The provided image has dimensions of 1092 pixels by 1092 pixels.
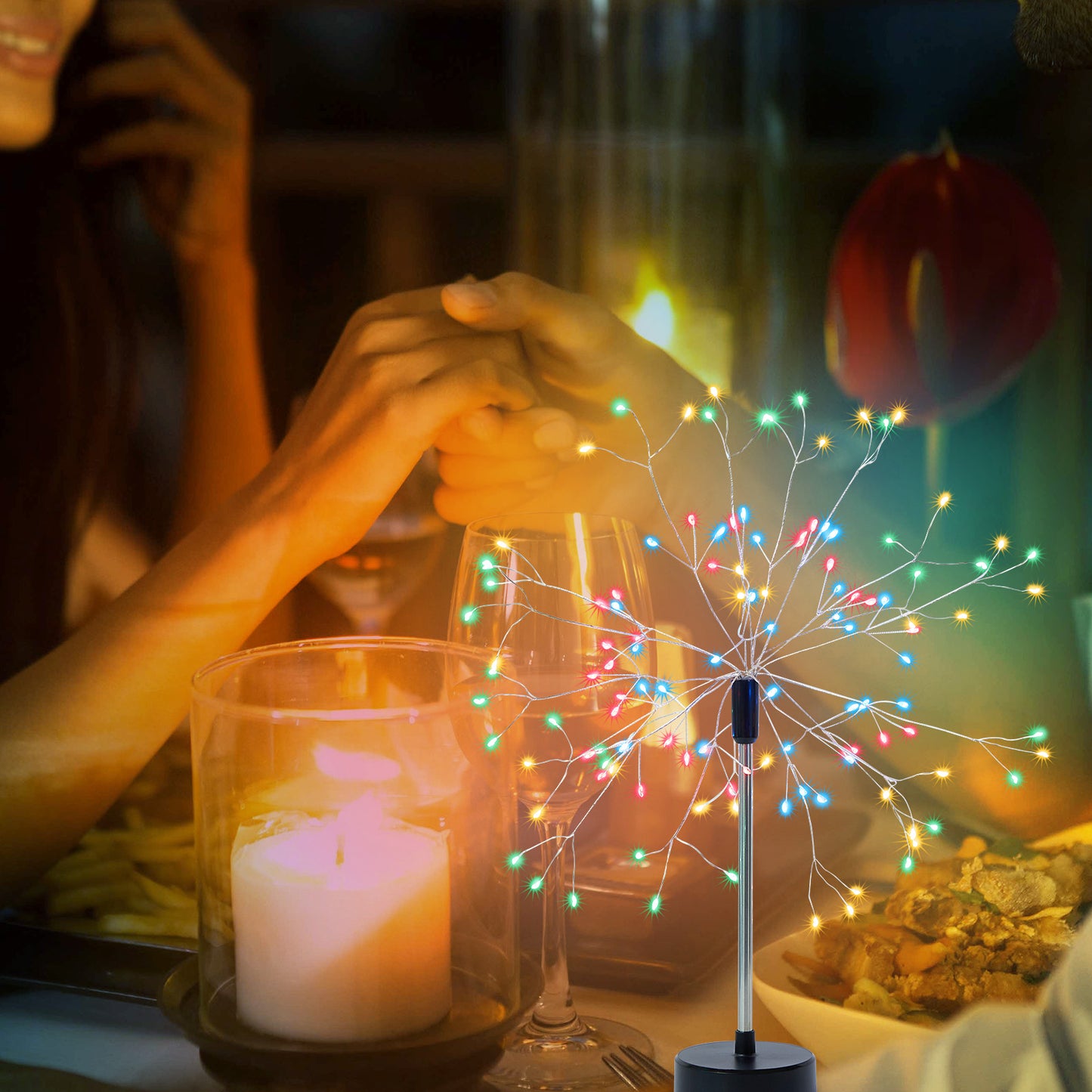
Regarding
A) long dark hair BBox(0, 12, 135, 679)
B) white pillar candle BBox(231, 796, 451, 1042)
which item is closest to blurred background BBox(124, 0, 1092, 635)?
long dark hair BBox(0, 12, 135, 679)

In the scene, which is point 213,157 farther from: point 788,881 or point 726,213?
point 788,881

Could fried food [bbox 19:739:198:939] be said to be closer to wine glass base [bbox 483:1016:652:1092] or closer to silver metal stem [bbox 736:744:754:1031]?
wine glass base [bbox 483:1016:652:1092]

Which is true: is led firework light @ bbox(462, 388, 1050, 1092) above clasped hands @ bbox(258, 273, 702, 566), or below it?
below

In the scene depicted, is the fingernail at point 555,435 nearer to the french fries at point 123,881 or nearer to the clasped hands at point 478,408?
the clasped hands at point 478,408

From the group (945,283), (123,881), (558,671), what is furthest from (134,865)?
(945,283)

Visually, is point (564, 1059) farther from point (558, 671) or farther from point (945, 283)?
point (945, 283)

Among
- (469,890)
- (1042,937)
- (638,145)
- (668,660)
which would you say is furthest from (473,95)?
(1042,937)
